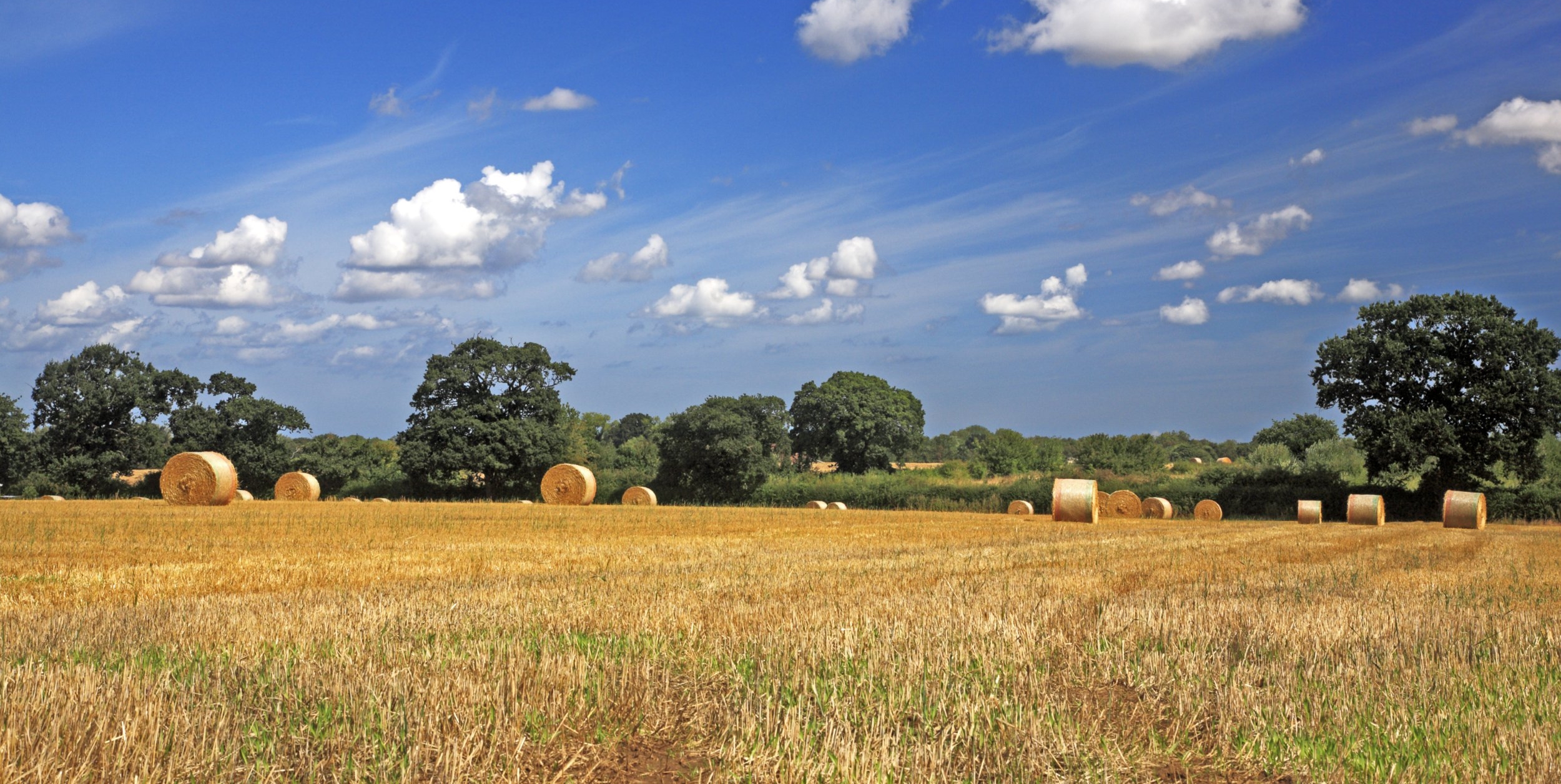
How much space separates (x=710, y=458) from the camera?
51750mm

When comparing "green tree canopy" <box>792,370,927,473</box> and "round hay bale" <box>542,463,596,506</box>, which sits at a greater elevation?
"green tree canopy" <box>792,370,927,473</box>

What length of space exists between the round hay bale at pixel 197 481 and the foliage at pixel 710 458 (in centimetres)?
2285

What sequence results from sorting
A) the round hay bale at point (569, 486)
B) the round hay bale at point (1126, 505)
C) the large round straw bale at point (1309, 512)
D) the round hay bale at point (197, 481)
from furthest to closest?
the round hay bale at point (569, 486) → the round hay bale at point (1126, 505) → the large round straw bale at point (1309, 512) → the round hay bale at point (197, 481)

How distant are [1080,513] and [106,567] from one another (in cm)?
2415

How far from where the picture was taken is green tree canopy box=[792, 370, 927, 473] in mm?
75375

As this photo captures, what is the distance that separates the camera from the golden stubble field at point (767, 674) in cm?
412

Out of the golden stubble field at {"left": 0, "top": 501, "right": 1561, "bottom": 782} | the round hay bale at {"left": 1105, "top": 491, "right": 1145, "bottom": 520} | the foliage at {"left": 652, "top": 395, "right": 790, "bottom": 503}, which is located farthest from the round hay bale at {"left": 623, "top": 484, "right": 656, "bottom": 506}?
the golden stubble field at {"left": 0, "top": 501, "right": 1561, "bottom": 782}

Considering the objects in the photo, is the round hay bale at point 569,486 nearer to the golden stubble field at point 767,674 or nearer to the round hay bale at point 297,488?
the round hay bale at point 297,488

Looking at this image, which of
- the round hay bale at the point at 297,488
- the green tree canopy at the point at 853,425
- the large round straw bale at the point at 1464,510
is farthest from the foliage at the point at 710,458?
the large round straw bale at the point at 1464,510

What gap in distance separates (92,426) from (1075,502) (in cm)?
4724

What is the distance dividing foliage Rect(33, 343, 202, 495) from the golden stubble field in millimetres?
44106

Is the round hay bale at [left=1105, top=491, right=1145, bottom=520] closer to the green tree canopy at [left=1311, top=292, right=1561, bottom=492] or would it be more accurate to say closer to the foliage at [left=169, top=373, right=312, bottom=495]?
the green tree canopy at [left=1311, top=292, right=1561, bottom=492]

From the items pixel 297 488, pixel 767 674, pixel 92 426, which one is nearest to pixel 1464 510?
pixel 767 674

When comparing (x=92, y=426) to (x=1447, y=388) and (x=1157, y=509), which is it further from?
(x=1447, y=388)
